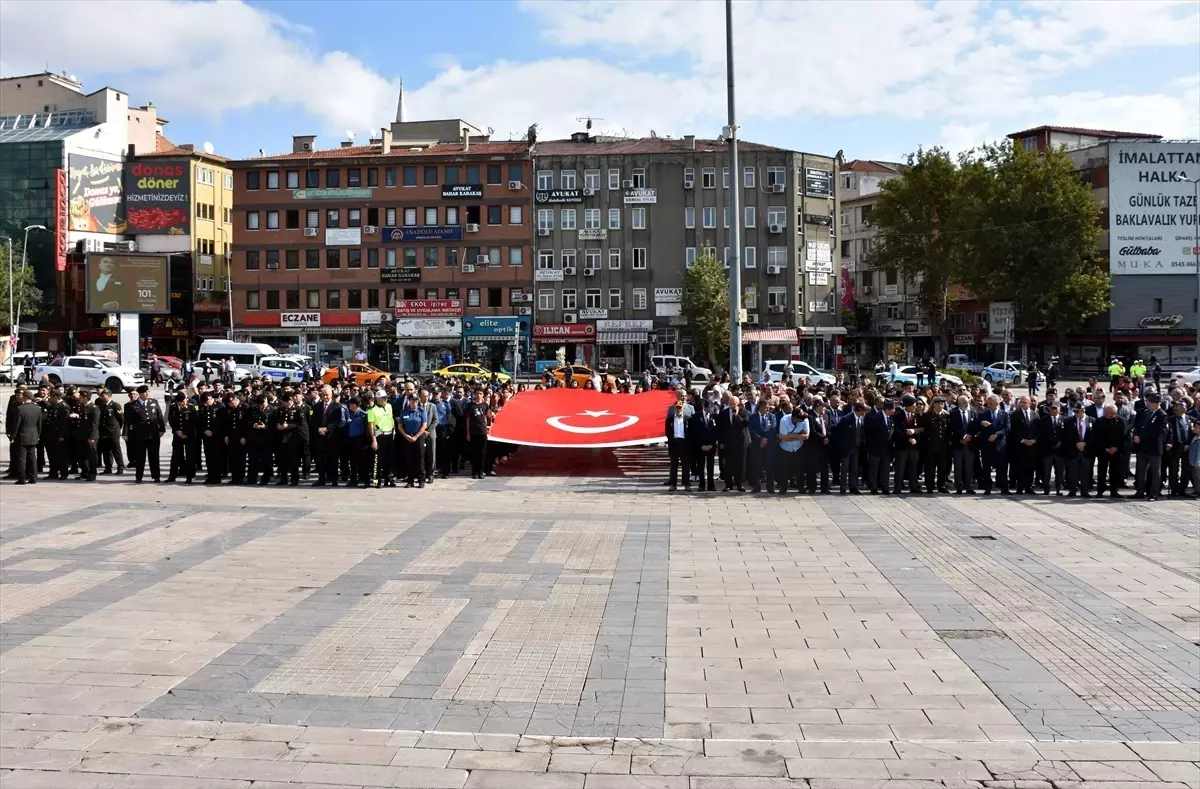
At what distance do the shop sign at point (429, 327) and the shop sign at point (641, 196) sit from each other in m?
13.5

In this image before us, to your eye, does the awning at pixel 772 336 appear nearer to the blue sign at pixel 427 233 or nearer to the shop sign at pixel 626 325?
the shop sign at pixel 626 325

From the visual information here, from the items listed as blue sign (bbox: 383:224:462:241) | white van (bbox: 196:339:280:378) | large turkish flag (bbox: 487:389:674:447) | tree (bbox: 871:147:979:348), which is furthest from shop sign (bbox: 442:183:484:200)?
large turkish flag (bbox: 487:389:674:447)

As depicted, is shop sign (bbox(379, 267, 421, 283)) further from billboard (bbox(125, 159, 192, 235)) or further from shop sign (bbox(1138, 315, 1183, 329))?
shop sign (bbox(1138, 315, 1183, 329))

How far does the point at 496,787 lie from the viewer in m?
6.16

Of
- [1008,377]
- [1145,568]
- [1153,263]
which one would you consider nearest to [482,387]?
[1145,568]

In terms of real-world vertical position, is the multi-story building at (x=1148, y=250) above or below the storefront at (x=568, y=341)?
above

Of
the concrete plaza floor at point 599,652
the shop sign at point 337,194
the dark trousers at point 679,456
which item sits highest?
the shop sign at point 337,194

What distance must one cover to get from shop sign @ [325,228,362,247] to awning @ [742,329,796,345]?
26289mm

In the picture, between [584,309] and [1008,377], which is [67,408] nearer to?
[1008,377]

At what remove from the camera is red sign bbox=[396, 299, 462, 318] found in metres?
71.3

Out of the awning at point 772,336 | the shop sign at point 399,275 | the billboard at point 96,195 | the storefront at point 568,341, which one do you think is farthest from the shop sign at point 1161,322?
the billboard at point 96,195

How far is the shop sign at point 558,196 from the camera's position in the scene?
7081 centimetres

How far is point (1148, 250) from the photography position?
69.4 m

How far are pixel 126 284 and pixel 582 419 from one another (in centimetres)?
5580
